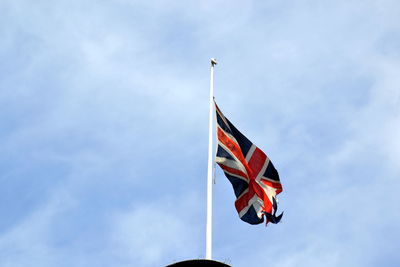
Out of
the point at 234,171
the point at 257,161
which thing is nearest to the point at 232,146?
the point at 234,171

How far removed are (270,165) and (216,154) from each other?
2.20 metres

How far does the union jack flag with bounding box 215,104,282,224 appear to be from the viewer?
33062 millimetres

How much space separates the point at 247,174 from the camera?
33562 millimetres

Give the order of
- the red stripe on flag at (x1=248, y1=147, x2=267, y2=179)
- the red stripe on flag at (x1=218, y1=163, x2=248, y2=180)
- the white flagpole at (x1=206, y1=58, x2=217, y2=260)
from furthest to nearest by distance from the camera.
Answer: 1. the red stripe on flag at (x1=248, y1=147, x2=267, y2=179)
2. the red stripe on flag at (x1=218, y1=163, x2=248, y2=180)
3. the white flagpole at (x1=206, y1=58, x2=217, y2=260)

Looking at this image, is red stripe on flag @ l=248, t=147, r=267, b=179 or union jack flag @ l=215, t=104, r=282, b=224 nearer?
union jack flag @ l=215, t=104, r=282, b=224

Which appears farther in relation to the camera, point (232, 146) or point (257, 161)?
point (257, 161)

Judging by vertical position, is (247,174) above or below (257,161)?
below

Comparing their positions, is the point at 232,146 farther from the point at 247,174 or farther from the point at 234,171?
the point at 247,174

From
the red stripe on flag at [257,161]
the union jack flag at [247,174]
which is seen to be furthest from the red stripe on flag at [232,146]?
the red stripe on flag at [257,161]

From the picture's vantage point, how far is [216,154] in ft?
109

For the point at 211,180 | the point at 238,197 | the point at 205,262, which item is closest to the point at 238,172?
the point at 238,197

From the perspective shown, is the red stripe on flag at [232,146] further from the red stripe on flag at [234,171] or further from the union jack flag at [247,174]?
the red stripe on flag at [234,171]

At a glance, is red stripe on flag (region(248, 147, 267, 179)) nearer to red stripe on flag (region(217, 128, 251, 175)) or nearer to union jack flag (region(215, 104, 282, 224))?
union jack flag (region(215, 104, 282, 224))

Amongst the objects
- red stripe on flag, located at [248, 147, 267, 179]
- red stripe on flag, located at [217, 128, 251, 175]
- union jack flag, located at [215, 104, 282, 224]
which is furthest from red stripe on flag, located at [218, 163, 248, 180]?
red stripe on flag, located at [248, 147, 267, 179]
